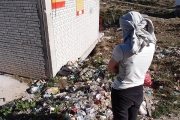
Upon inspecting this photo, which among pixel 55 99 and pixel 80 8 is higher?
pixel 80 8

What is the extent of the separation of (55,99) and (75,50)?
2.65 metres

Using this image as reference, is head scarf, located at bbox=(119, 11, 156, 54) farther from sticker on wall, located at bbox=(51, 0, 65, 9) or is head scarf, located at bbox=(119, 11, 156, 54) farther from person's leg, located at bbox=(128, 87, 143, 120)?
sticker on wall, located at bbox=(51, 0, 65, 9)

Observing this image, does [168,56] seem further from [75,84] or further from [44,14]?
[44,14]

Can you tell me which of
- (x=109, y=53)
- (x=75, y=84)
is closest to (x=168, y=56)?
(x=109, y=53)

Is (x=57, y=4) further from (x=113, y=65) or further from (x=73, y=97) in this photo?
(x=113, y=65)

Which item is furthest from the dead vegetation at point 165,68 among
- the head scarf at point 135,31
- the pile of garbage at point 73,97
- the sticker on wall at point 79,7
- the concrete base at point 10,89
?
the concrete base at point 10,89

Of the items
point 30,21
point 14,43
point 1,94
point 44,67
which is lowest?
point 1,94

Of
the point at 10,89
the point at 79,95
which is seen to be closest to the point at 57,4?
the point at 79,95

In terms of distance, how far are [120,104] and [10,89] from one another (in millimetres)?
3901

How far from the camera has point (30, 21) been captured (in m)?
4.89

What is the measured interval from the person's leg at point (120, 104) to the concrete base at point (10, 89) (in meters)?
3.33

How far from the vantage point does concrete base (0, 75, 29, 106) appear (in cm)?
494

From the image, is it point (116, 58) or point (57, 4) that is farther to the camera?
point (57, 4)

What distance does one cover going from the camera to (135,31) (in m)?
2.02
